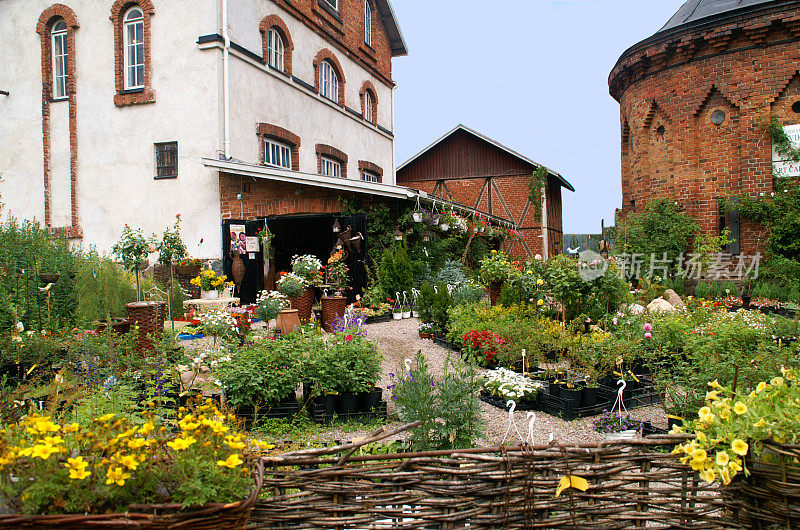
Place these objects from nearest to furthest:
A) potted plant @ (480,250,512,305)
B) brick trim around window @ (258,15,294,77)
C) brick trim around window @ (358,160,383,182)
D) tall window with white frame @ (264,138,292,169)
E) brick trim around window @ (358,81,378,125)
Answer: potted plant @ (480,250,512,305) < brick trim around window @ (258,15,294,77) < tall window with white frame @ (264,138,292,169) < brick trim around window @ (358,160,383,182) < brick trim around window @ (358,81,378,125)

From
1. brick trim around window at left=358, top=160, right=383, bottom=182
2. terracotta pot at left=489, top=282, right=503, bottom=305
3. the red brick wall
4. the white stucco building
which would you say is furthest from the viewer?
brick trim around window at left=358, top=160, right=383, bottom=182

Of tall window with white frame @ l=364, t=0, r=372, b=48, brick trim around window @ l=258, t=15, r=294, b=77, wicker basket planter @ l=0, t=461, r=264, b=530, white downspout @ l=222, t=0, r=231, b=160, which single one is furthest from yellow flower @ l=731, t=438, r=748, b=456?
tall window with white frame @ l=364, t=0, r=372, b=48

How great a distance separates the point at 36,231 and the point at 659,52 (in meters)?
15.8

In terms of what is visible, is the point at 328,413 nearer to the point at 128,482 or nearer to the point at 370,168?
the point at 128,482

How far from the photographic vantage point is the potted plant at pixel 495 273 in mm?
9898

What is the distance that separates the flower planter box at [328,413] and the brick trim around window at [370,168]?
13848mm

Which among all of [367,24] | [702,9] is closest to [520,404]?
[702,9]

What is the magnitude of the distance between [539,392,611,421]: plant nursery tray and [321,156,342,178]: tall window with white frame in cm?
1153

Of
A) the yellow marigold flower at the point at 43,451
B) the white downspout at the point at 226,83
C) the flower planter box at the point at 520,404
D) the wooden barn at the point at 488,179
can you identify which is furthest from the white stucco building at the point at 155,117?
the yellow marigold flower at the point at 43,451

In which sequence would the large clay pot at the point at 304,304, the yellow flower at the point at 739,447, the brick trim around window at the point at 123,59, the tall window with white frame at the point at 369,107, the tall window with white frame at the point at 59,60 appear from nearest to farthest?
1. the yellow flower at the point at 739,447
2. the large clay pot at the point at 304,304
3. the brick trim around window at the point at 123,59
4. the tall window with white frame at the point at 59,60
5. the tall window with white frame at the point at 369,107

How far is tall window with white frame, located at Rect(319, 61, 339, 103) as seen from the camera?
1622 centimetres

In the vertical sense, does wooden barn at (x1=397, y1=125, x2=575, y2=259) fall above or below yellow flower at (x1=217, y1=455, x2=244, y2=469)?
above

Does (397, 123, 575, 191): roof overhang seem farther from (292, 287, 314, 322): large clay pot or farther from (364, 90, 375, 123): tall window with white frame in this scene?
(292, 287, 314, 322): large clay pot

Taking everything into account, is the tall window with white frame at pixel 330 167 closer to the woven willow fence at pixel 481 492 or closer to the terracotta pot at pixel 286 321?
the terracotta pot at pixel 286 321
